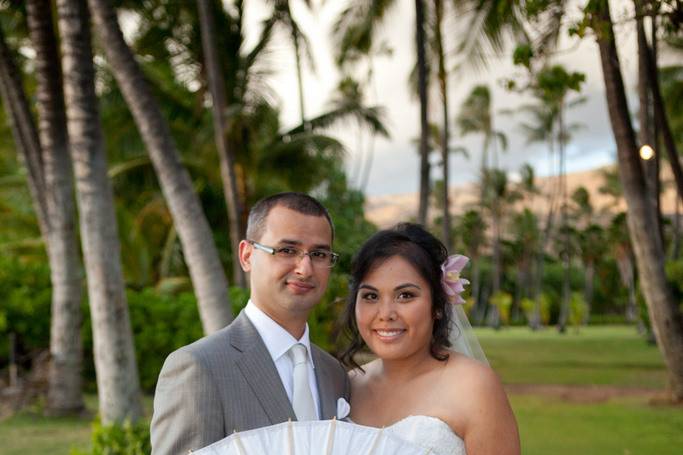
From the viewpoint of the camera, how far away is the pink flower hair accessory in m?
3.70

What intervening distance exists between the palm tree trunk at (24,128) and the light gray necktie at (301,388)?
1136 cm

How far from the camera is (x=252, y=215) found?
338 centimetres

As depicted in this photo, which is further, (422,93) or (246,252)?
(422,93)

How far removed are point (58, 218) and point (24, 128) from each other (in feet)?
8.27

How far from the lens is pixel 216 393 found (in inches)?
116

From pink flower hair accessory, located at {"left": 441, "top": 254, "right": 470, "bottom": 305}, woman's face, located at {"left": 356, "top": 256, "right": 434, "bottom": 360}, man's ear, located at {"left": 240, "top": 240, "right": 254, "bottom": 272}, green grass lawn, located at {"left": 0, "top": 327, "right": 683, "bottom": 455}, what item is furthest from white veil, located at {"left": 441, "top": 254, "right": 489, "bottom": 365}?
green grass lawn, located at {"left": 0, "top": 327, "right": 683, "bottom": 455}

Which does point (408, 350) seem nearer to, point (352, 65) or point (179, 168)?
point (179, 168)

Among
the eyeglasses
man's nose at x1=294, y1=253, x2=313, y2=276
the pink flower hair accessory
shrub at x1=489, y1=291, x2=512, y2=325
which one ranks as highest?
the eyeglasses

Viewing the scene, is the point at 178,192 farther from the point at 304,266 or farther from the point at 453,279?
the point at 304,266

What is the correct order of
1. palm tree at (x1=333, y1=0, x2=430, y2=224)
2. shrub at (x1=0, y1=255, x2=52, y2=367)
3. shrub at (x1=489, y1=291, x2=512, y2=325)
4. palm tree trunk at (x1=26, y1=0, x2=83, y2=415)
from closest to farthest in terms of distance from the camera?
1. palm tree trunk at (x1=26, y1=0, x2=83, y2=415)
2. shrub at (x1=0, y1=255, x2=52, y2=367)
3. palm tree at (x1=333, y1=0, x2=430, y2=224)
4. shrub at (x1=489, y1=291, x2=512, y2=325)

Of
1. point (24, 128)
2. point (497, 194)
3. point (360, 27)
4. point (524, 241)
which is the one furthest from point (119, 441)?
point (524, 241)

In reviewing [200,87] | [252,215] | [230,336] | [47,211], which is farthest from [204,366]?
[200,87]

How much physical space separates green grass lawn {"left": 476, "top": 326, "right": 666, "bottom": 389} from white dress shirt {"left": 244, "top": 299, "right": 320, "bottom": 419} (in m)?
15.8

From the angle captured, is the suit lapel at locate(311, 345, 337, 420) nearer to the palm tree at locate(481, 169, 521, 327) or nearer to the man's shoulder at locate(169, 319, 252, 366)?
the man's shoulder at locate(169, 319, 252, 366)
